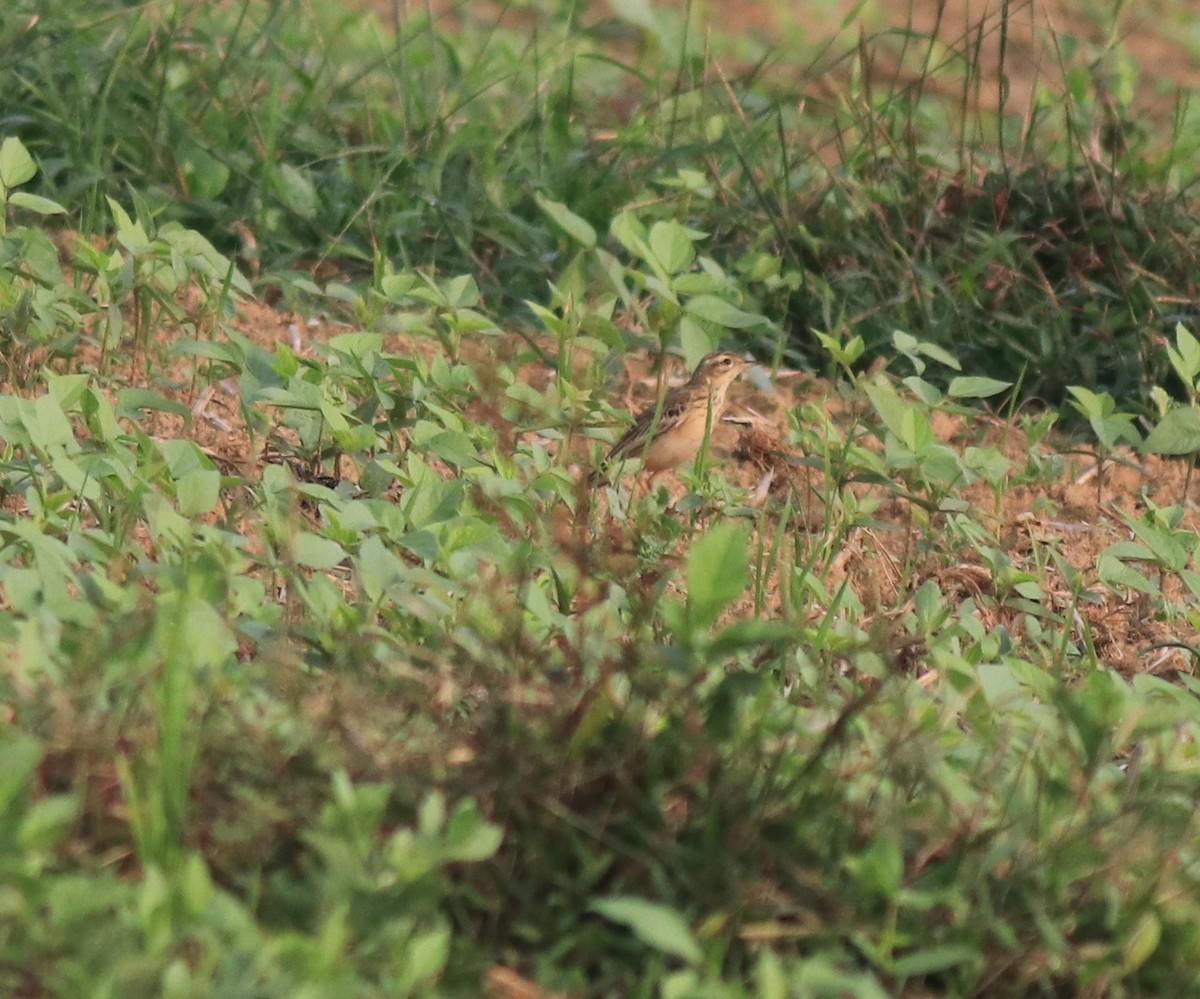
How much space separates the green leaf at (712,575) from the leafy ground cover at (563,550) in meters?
0.01

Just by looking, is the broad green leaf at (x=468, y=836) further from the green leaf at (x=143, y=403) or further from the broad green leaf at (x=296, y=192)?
the broad green leaf at (x=296, y=192)

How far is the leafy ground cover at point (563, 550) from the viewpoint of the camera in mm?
2814

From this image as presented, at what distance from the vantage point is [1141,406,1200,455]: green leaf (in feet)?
17.0

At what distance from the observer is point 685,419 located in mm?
5621

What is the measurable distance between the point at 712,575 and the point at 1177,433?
2.55 meters

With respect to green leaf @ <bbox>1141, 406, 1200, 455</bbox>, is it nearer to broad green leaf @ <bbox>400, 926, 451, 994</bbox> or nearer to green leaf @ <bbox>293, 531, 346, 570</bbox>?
green leaf @ <bbox>293, 531, 346, 570</bbox>

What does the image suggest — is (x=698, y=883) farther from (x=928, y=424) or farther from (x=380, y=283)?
(x=380, y=283)

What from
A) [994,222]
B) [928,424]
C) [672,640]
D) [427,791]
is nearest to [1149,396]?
[994,222]

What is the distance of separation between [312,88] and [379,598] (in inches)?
156

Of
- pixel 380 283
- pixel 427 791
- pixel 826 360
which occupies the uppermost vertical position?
pixel 427 791

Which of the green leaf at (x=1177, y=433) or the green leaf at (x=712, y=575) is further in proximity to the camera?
the green leaf at (x=1177, y=433)

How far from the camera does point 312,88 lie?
710 cm

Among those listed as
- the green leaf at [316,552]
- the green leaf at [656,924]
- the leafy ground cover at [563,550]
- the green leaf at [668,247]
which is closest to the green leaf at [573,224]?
the leafy ground cover at [563,550]

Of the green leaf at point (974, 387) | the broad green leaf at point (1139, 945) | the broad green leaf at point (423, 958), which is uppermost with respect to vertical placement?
the broad green leaf at point (423, 958)
